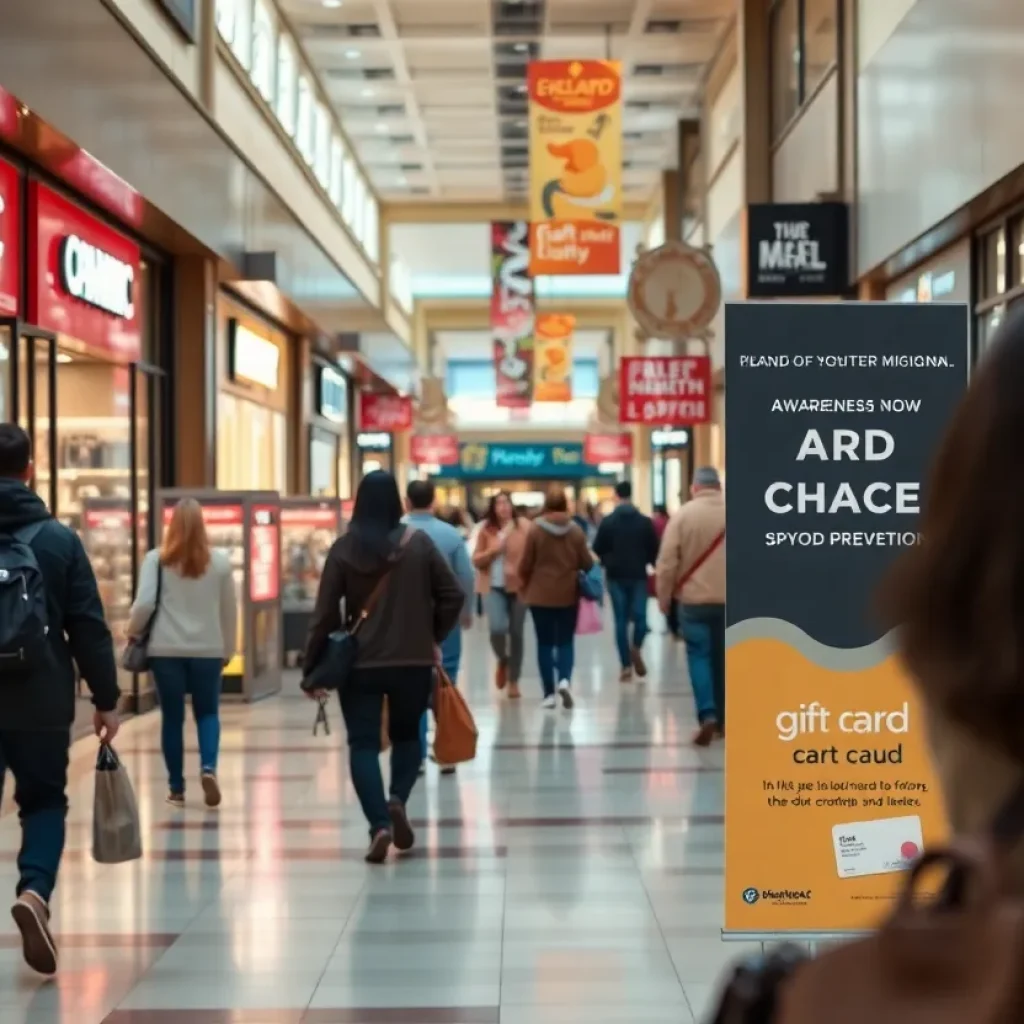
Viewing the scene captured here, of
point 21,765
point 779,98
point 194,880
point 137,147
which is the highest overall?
point 779,98

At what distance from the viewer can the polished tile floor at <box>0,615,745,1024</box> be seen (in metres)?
5.07

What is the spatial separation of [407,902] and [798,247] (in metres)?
9.44

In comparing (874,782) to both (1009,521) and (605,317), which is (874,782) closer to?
(1009,521)

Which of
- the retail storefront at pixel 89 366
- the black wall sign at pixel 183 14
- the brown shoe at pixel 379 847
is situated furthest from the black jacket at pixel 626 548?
the brown shoe at pixel 379 847

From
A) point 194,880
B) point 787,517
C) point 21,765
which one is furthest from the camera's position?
point 194,880

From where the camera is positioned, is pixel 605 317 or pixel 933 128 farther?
pixel 605 317

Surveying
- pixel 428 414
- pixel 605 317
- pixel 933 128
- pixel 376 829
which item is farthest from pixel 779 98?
pixel 605 317

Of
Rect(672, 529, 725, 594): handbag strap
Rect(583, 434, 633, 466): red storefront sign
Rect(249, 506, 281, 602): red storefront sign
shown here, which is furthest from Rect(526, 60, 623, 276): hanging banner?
Rect(583, 434, 633, 466): red storefront sign

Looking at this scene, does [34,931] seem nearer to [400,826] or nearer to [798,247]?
[400,826]

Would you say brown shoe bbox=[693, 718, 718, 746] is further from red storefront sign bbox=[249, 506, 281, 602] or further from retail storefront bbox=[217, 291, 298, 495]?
retail storefront bbox=[217, 291, 298, 495]

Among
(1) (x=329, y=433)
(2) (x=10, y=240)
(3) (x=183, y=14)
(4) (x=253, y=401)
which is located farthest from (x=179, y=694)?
(1) (x=329, y=433)

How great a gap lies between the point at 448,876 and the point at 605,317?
1622 inches

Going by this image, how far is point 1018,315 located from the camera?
106 centimetres

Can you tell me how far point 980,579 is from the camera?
0.96 metres
